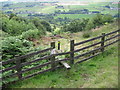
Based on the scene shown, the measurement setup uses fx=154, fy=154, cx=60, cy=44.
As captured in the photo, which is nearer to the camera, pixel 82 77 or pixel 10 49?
pixel 82 77

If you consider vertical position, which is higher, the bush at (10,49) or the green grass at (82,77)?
the bush at (10,49)

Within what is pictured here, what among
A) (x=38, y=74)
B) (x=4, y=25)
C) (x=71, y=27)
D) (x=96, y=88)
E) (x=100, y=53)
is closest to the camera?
(x=96, y=88)

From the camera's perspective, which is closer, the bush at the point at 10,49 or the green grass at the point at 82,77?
the green grass at the point at 82,77

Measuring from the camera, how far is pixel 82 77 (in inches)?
267

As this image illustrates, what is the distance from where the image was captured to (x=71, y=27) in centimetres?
6019

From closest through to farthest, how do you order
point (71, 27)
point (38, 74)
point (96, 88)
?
1. point (96, 88)
2. point (38, 74)
3. point (71, 27)

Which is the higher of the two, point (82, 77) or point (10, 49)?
point (10, 49)

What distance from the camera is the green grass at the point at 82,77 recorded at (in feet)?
20.2

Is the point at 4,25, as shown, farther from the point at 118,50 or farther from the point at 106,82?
the point at 106,82

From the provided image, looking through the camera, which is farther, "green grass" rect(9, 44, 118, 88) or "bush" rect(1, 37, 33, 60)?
"bush" rect(1, 37, 33, 60)

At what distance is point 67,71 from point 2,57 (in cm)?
322

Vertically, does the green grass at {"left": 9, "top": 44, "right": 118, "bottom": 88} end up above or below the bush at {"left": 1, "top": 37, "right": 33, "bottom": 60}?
below

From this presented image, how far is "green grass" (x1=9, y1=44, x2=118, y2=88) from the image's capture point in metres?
6.17

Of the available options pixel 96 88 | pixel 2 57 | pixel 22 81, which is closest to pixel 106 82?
pixel 96 88
